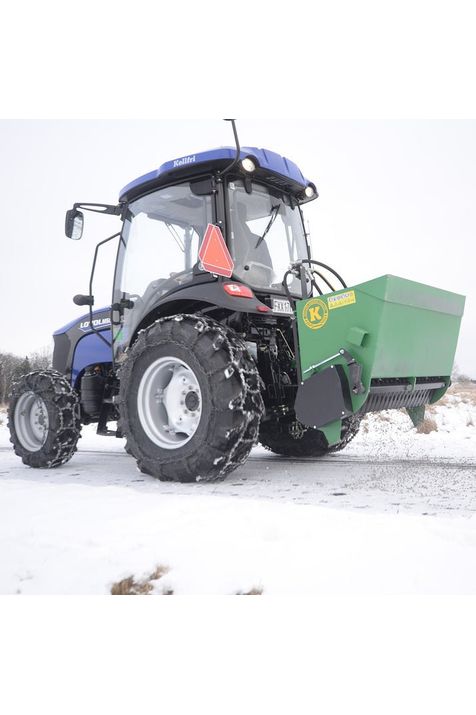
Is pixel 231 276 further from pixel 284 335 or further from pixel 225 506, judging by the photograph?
pixel 225 506

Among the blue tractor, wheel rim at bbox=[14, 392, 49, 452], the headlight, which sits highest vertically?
the headlight

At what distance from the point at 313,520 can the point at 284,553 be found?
450mm

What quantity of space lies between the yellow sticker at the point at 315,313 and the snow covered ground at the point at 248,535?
1.15 m

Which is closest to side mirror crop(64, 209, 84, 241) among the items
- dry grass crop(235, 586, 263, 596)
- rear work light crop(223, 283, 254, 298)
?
rear work light crop(223, 283, 254, 298)

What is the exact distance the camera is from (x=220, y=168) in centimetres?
444

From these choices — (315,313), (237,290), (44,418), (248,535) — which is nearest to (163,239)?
(237,290)

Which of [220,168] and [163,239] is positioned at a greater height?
[220,168]

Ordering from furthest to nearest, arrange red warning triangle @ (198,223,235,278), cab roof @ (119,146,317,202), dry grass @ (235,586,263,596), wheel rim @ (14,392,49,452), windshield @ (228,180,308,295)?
wheel rim @ (14,392,49,452) < windshield @ (228,180,308,295) < cab roof @ (119,146,317,202) < red warning triangle @ (198,223,235,278) < dry grass @ (235,586,263,596)

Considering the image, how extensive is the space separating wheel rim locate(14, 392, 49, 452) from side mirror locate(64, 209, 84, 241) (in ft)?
5.52

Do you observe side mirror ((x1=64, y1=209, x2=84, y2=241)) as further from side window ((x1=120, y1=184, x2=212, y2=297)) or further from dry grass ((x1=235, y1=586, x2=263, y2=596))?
dry grass ((x1=235, y1=586, x2=263, y2=596))

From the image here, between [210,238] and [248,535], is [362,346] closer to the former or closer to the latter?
[210,238]

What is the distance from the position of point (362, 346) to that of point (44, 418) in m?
3.39

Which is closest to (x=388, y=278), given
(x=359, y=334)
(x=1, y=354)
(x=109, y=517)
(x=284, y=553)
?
(x=359, y=334)

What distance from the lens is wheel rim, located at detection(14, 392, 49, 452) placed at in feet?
18.6
